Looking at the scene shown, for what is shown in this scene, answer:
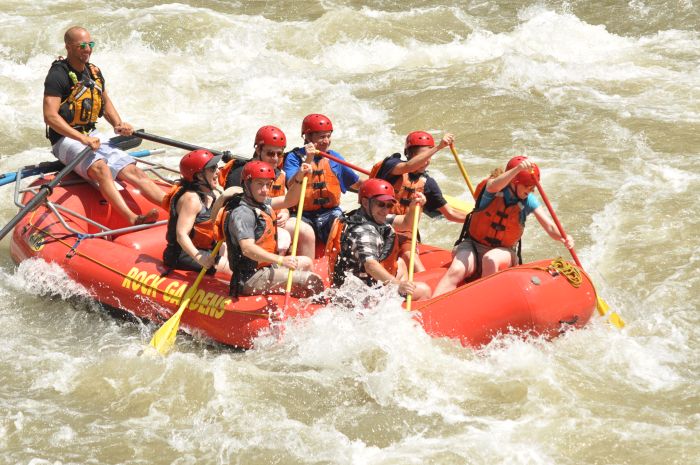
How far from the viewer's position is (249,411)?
570 centimetres

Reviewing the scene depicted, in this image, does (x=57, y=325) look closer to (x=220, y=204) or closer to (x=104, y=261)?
(x=104, y=261)

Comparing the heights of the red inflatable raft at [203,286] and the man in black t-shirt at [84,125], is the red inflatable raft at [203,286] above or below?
below

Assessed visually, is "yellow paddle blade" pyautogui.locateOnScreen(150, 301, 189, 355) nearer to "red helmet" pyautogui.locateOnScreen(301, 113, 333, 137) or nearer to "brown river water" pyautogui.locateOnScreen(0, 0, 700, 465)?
"brown river water" pyautogui.locateOnScreen(0, 0, 700, 465)

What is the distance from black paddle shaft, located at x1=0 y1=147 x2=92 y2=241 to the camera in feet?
23.6

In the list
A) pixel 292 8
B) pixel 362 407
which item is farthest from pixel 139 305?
pixel 292 8

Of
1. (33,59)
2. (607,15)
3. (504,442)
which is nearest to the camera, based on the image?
(504,442)

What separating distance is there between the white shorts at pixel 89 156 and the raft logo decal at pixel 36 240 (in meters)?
0.63

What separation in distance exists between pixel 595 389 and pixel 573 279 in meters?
0.70

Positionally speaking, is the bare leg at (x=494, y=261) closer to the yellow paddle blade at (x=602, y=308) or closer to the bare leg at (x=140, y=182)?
the yellow paddle blade at (x=602, y=308)

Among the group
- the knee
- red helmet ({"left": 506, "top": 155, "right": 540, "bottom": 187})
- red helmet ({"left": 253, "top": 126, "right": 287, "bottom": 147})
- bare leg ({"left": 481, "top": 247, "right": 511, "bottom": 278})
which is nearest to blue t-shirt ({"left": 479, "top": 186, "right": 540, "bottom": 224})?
red helmet ({"left": 506, "top": 155, "right": 540, "bottom": 187})

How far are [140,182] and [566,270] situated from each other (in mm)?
3580

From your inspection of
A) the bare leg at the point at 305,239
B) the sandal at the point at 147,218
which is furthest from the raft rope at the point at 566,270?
the sandal at the point at 147,218

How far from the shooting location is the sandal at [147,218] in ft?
24.7

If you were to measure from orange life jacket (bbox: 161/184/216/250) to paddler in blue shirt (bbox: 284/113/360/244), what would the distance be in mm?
670
